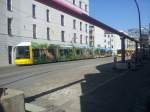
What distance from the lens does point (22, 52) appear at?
44312mm

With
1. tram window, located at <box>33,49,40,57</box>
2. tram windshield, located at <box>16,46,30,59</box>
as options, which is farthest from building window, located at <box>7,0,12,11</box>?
tram windshield, located at <box>16,46,30,59</box>

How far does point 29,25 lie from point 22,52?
46.7 feet

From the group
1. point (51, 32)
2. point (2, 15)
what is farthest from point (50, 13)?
point (2, 15)

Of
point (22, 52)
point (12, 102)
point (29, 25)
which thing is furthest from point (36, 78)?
point (29, 25)

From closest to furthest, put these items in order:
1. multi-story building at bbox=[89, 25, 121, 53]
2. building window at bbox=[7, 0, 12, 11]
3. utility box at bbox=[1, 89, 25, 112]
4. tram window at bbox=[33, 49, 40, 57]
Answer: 1. utility box at bbox=[1, 89, 25, 112]
2. tram window at bbox=[33, 49, 40, 57]
3. building window at bbox=[7, 0, 12, 11]
4. multi-story building at bbox=[89, 25, 121, 53]

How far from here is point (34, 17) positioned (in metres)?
60.2

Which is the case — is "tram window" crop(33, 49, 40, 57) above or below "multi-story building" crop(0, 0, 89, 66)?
below

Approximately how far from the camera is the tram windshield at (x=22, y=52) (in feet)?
144

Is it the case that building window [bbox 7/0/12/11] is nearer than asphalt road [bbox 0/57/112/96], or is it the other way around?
asphalt road [bbox 0/57/112/96]

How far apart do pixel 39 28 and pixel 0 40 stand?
14.5 metres

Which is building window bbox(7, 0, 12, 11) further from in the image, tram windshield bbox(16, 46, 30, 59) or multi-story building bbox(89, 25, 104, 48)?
multi-story building bbox(89, 25, 104, 48)

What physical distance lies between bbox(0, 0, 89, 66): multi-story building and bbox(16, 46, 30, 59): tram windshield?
5.31 meters

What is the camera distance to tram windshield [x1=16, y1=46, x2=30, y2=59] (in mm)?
43938

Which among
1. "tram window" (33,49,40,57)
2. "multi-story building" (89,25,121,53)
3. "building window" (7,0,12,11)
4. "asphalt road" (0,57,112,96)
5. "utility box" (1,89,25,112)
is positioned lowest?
"asphalt road" (0,57,112,96)
